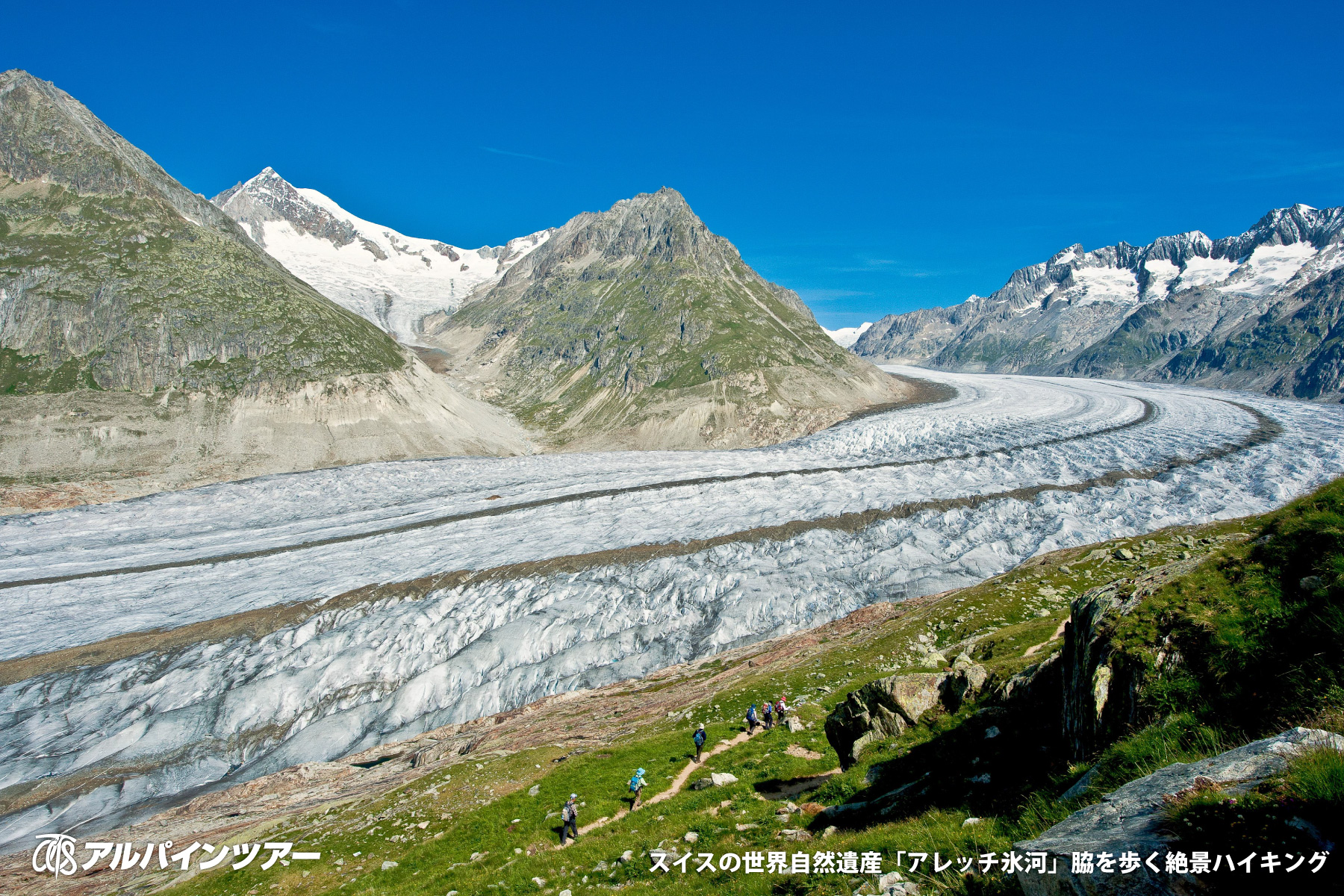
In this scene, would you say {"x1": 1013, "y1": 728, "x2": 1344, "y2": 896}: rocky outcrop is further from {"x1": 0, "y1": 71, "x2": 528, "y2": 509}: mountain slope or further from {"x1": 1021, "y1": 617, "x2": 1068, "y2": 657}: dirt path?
{"x1": 0, "y1": 71, "x2": 528, "y2": 509}: mountain slope

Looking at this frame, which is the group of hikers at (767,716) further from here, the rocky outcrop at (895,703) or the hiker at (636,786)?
the rocky outcrop at (895,703)

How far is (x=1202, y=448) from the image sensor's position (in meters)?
91.3

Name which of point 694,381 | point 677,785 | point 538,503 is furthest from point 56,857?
point 694,381

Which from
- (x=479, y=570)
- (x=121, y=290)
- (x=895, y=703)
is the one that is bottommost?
(x=479, y=570)

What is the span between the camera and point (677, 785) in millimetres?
20656

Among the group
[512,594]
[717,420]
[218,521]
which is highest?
[717,420]

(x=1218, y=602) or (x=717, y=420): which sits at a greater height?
(x=717, y=420)

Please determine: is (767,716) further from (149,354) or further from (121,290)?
(121,290)

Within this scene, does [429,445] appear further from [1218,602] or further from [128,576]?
[1218,602]

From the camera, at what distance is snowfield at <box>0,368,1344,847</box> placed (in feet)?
147

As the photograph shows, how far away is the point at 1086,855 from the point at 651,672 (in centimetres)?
4559

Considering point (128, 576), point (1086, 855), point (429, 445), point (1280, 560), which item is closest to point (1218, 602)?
point (1280, 560)

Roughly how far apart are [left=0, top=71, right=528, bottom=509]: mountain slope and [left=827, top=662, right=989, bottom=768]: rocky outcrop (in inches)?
4826

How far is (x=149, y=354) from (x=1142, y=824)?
16198 cm
